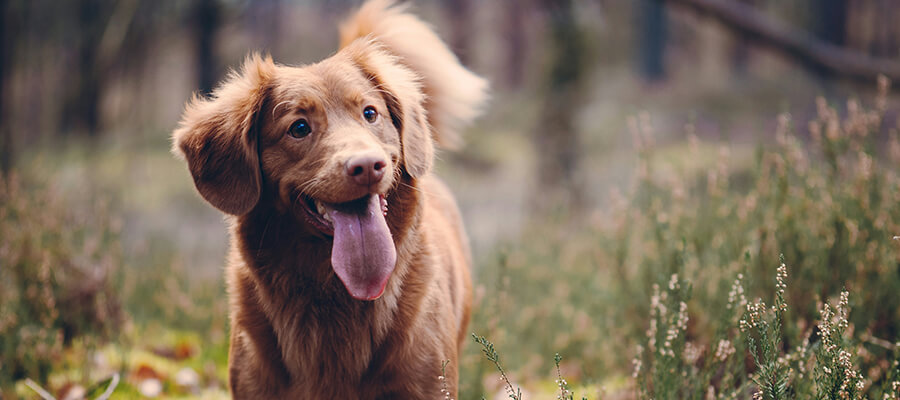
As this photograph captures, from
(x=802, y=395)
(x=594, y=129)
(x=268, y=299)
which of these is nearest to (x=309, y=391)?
(x=268, y=299)

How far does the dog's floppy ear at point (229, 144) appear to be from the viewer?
2.27 metres

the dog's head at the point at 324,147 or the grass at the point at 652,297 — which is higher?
the dog's head at the point at 324,147

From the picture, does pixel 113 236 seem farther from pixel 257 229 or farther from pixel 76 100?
pixel 76 100

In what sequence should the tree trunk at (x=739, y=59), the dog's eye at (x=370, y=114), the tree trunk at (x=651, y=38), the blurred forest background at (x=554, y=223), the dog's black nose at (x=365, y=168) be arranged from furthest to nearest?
the tree trunk at (x=651, y=38) < the tree trunk at (x=739, y=59) < the blurred forest background at (x=554, y=223) < the dog's eye at (x=370, y=114) < the dog's black nose at (x=365, y=168)

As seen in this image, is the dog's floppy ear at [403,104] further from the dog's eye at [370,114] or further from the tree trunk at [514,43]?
the tree trunk at [514,43]

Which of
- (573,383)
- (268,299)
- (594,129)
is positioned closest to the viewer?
(268,299)

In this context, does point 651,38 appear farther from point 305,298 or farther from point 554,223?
point 305,298

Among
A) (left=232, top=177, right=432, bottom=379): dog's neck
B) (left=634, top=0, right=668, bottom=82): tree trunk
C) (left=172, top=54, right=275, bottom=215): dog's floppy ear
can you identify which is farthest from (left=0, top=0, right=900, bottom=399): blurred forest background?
(left=634, top=0, right=668, bottom=82): tree trunk

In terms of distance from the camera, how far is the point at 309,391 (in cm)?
226

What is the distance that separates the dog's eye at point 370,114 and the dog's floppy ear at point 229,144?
364 mm

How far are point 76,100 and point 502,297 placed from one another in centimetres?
1031

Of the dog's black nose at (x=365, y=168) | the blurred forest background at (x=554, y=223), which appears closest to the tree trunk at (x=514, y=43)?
the blurred forest background at (x=554, y=223)

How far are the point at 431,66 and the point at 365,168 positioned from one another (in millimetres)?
1380

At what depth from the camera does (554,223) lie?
6051mm
